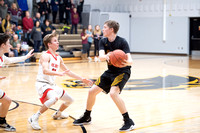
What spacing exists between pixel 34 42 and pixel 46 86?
12.3 meters

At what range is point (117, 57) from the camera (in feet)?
15.8

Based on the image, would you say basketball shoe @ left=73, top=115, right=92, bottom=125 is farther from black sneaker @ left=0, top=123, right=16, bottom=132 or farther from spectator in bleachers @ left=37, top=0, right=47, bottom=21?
spectator in bleachers @ left=37, top=0, right=47, bottom=21

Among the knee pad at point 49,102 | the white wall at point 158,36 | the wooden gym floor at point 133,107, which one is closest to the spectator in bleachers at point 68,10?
the white wall at point 158,36

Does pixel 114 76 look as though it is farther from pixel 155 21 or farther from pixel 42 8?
pixel 155 21

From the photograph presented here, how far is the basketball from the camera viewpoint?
15.8 ft

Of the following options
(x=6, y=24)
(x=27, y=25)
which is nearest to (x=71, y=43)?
(x=27, y=25)

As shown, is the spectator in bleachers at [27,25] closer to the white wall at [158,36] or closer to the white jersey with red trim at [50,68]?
the white wall at [158,36]

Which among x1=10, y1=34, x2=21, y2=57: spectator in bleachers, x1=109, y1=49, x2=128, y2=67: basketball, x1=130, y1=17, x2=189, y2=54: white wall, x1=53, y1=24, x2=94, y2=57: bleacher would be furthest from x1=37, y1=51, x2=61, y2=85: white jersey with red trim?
x1=130, y1=17, x2=189, y2=54: white wall

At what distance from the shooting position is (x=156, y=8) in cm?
2427

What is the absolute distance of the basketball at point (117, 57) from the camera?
4824mm

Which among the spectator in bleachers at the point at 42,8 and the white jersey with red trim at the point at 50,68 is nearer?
the white jersey with red trim at the point at 50,68

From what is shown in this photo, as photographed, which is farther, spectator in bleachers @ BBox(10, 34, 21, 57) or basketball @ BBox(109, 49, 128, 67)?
spectator in bleachers @ BBox(10, 34, 21, 57)

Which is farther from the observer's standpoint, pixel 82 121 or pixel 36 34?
pixel 36 34

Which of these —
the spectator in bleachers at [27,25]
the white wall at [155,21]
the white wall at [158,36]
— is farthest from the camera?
the white wall at [158,36]
